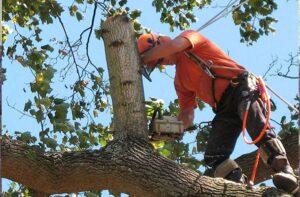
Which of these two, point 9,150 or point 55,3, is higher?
point 55,3

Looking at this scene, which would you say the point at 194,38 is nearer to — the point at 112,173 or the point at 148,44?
the point at 148,44

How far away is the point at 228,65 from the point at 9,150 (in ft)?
5.23

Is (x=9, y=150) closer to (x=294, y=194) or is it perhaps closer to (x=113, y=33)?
(x=113, y=33)

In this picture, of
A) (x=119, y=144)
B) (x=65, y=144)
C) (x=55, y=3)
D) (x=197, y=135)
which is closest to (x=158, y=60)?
(x=119, y=144)

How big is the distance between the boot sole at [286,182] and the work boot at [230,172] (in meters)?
0.50

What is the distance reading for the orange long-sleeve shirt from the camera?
5.39 m

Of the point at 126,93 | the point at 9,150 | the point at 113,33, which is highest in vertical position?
the point at 113,33

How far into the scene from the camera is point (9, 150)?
15.4 ft

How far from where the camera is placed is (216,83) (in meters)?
5.41

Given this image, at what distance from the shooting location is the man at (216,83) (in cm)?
519

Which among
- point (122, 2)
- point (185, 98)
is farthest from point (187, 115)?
point (122, 2)

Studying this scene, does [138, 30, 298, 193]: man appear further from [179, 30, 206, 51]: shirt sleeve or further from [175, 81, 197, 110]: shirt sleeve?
[175, 81, 197, 110]: shirt sleeve

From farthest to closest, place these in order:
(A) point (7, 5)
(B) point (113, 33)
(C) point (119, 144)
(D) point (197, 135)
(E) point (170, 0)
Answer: (E) point (170, 0) → (A) point (7, 5) → (D) point (197, 135) → (B) point (113, 33) → (C) point (119, 144)

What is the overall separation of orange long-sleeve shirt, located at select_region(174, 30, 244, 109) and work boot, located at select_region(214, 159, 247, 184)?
1.55 feet
